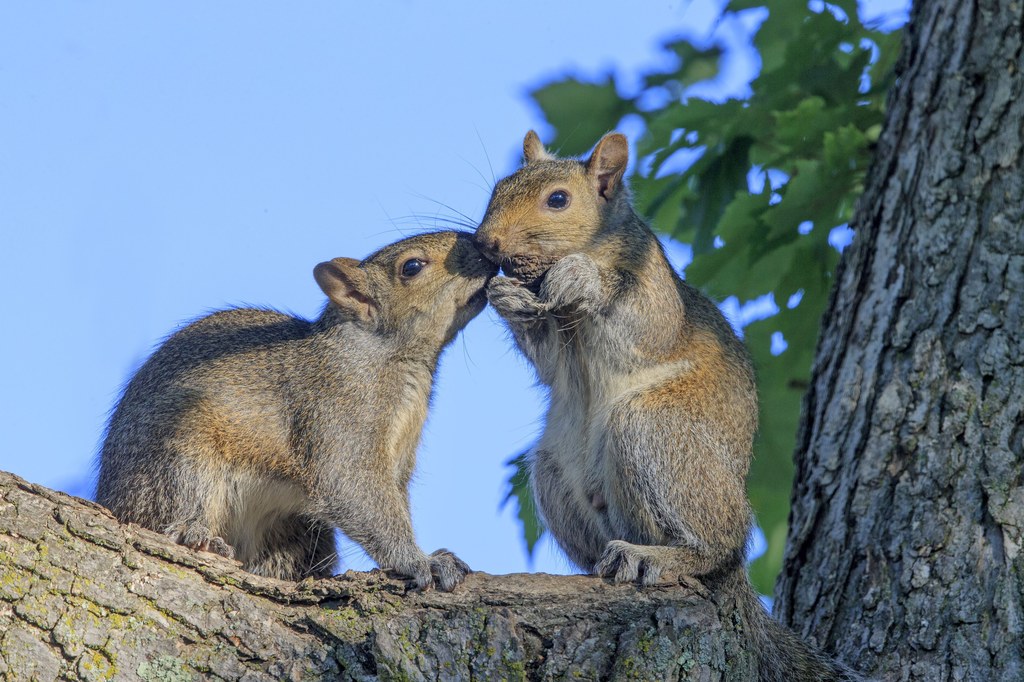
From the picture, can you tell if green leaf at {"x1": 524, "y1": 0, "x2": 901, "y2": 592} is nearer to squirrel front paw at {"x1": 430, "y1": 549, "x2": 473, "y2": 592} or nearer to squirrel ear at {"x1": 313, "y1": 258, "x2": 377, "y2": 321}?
squirrel ear at {"x1": 313, "y1": 258, "x2": 377, "y2": 321}

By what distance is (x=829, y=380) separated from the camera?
5469mm

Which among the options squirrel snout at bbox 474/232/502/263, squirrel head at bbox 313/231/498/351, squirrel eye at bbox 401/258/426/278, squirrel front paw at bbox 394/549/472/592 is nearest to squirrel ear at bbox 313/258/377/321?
squirrel head at bbox 313/231/498/351

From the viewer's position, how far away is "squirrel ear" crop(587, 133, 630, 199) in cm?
552

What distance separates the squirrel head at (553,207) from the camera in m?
5.17

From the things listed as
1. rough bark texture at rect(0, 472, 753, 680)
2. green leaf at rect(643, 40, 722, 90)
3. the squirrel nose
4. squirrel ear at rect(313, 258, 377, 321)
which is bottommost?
rough bark texture at rect(0, 472, 753, 680)

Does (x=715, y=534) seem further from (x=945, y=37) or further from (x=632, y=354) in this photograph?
(x=945, y=37)

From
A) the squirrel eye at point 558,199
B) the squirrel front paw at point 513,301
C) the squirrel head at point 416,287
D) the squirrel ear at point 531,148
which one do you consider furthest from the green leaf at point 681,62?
the squirrel front paw at point 513,301

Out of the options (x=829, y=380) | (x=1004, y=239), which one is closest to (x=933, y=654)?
(x=829, y=380)

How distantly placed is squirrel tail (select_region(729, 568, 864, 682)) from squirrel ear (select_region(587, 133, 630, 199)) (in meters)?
1.95

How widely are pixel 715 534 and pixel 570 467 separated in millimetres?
777

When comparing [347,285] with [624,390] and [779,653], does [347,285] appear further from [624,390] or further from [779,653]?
[779,653]

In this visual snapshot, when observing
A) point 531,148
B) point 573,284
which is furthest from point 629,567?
point 531,148

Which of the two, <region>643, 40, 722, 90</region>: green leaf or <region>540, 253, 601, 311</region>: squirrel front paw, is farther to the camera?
<region>643, 40, 722, 90</region>: green leaf

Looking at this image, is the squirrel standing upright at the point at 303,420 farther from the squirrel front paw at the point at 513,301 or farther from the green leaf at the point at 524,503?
the green leaf at the point at 524,503
